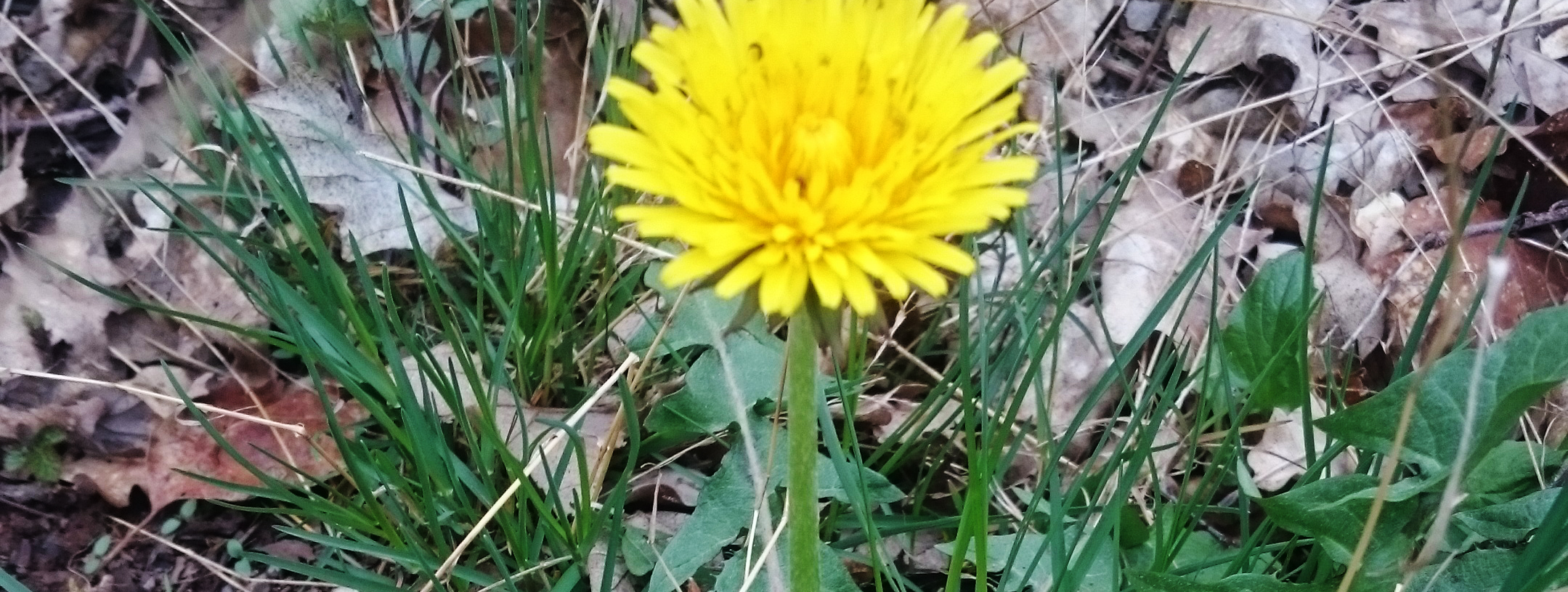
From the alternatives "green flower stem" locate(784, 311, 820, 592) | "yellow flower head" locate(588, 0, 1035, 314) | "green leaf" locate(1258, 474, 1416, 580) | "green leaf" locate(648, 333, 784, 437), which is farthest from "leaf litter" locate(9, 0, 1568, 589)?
"yellow flower head" locate(588, 0, 1035, 314)

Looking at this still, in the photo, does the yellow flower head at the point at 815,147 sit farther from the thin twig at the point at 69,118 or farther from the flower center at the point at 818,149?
the thin twig at the point at 69,118

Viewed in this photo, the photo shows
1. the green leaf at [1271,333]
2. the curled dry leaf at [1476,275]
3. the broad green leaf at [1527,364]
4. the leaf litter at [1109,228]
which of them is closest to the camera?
the broad green leaf at [1527,364]

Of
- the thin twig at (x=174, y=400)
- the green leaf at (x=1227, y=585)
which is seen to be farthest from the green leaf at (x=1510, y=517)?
the thin twig at (x=174, y=400)

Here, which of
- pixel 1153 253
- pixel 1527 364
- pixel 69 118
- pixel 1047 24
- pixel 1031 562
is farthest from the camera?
pixel 1047 24

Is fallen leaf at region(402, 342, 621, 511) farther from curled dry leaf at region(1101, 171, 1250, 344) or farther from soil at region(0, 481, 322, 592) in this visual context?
curled dry leaf at region(1101, 171, 1250, 344)

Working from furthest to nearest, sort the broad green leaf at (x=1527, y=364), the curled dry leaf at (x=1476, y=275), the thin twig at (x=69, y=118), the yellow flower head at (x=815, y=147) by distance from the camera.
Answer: the thin twig at (x=69, y=118) → the curled dry leaf at (x=1476, y=275) → the broad green leaf at (x=1527, y=364) → the yellow flower head at (x=815, y=147)

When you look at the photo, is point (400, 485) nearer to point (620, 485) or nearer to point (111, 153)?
point (620, 485)

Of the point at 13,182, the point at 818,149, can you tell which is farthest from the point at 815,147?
the point at 13,182

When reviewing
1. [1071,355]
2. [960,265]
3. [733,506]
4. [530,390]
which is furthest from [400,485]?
[1071,355]

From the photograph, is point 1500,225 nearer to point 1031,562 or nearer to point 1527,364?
point 1527,364
